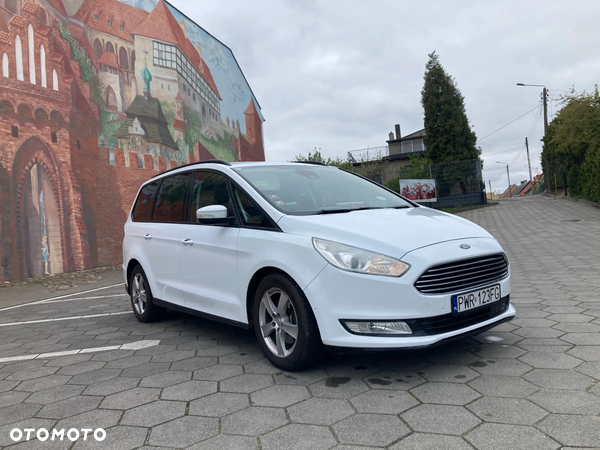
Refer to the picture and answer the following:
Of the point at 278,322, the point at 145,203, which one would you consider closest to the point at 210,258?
the point at 278,322

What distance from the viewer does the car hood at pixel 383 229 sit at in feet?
10.3

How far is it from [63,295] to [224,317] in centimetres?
689

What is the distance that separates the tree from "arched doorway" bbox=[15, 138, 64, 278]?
27.0 meters

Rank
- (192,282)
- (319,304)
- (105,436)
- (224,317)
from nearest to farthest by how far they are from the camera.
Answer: (105,436) → (319,304) → (224,317) → (192,282)

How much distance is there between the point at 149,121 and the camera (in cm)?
1755

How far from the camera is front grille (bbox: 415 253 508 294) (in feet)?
9.91

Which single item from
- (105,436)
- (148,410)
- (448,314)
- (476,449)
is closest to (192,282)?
(148,410)

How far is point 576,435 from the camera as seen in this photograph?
A: 228 cm

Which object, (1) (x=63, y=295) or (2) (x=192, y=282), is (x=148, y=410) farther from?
(1) (x=63, y=295)

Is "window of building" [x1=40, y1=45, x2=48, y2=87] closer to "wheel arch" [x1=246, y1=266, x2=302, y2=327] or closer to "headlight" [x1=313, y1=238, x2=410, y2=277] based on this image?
"wheel arch" [x1=246, y1=266, x2=302, y2=327]

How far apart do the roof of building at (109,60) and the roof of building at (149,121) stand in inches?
50.9

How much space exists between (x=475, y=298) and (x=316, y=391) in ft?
4.08

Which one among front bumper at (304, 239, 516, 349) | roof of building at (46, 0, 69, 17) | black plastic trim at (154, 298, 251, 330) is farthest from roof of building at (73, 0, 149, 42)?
front bumper at (304, 239, 516, 349)

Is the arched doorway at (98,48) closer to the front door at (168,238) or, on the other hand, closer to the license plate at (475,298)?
the front door at (168,238)
